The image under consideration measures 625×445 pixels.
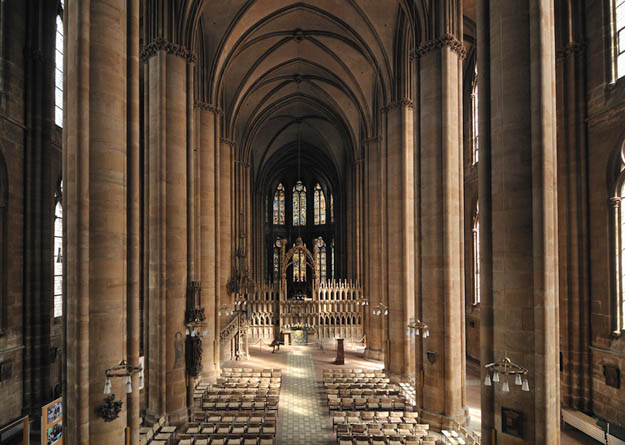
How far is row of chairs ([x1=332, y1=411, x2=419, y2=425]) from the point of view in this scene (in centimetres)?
1470

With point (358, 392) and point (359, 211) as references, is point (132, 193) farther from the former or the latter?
point (359, 211)

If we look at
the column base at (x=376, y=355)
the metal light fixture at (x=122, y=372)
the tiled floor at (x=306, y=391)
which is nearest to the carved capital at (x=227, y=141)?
the tiled floor at (x=306, y=391)

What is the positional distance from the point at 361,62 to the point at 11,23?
63.4 feet

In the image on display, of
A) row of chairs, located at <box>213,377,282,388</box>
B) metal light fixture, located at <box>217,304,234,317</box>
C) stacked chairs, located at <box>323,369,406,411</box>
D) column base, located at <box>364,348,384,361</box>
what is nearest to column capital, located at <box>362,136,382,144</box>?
column base, located at <box>364,348,384,361</box>

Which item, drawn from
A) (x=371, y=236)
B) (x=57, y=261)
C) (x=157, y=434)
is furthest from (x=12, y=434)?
(x=371, y=236)

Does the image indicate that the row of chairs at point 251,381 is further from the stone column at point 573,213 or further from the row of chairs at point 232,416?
the stone column at point 573,213

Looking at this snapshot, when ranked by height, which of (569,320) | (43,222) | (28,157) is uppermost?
(28,157)

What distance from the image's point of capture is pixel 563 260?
14.7 m

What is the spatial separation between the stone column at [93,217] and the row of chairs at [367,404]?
9014mm

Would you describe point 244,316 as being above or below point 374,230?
below

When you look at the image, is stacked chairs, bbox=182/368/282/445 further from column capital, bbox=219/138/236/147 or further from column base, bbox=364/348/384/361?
column capital, bbox=219/138/236/147

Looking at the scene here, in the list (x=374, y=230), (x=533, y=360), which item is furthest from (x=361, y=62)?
(x=533, y=360)

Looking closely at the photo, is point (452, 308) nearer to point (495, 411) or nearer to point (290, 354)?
point (495, 411)

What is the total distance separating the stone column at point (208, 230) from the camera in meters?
22.0
